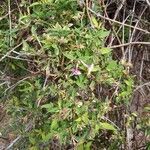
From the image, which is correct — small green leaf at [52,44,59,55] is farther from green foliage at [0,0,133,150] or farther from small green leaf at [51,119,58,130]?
small green leaf at [51,119,58,130]

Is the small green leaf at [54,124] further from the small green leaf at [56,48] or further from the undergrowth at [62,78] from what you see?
the small green leaf at [56,48]

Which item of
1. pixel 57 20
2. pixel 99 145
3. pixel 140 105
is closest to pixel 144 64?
pixel 140 105

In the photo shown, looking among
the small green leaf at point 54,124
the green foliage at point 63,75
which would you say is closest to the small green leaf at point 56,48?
the green foliage at point 63,75

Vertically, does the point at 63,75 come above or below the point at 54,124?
above

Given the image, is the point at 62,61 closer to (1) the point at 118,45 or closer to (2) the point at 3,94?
(1) the point at 118,45

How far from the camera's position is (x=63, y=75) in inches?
59.5

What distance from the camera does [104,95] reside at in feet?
5.66

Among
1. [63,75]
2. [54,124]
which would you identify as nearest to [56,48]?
[63,75]

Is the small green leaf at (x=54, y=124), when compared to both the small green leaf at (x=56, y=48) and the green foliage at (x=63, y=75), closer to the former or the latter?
the green foliage at (x=63, y=75)

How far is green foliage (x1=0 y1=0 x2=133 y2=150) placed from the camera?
1.49 m

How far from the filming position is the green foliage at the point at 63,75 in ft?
4.88

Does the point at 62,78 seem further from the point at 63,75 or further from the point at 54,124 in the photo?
the point at 54,124

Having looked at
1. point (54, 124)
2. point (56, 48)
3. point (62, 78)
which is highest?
point (56, 48)

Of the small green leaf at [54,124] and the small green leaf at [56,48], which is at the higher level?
the small green leaf at [56,48]
